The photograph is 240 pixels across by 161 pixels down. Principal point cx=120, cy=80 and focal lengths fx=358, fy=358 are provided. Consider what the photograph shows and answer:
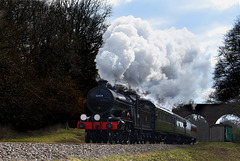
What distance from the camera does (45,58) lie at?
29578 millimetres

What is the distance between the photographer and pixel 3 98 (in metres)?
21.1

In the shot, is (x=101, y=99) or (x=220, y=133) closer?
(x=101, y=99)

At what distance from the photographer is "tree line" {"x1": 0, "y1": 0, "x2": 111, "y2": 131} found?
21922mm

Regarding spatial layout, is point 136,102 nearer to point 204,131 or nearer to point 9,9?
point 9,9

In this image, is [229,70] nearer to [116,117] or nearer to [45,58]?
[45,58]

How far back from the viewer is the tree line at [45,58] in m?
21.9

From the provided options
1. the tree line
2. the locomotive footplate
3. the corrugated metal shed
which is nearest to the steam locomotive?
the locomotive footplate

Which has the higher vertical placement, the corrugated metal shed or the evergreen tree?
the evergreen tree

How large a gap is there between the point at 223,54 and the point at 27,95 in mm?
27585

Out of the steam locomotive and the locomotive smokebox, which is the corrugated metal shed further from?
the locomotive smokebox

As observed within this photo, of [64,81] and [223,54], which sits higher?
[223,54]

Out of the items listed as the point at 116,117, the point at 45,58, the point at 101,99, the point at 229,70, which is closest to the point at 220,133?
the point at 229,70

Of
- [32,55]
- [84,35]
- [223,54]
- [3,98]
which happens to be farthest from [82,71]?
[223,54]

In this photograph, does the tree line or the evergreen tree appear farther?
the evergreen tree
